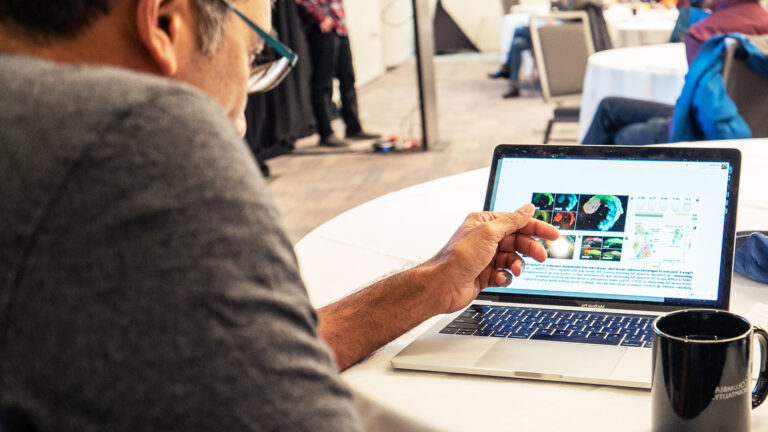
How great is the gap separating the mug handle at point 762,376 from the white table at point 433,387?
0.02 meters

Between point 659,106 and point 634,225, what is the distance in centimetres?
238

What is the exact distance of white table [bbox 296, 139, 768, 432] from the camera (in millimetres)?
760

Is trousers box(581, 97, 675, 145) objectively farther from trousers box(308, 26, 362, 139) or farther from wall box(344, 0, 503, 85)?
wall box(344, 0, 503, 85)

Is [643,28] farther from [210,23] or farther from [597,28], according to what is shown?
[210,23]

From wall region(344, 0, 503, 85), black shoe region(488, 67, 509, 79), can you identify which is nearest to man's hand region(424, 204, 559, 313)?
wall region(344, 0, 503, 85)

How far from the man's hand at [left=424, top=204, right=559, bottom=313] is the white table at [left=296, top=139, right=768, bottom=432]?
0.07 m

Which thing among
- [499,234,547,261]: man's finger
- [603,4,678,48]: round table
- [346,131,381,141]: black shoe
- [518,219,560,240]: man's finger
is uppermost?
[518,219,560,240]: man's finger

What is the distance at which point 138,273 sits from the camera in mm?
397

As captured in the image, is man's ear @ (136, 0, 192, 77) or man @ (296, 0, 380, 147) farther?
man @ (296, 0, 380, 147)

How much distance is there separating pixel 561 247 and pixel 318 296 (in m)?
0.34

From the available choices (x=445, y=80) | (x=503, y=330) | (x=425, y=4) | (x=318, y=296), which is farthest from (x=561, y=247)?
(x=445, y=80)

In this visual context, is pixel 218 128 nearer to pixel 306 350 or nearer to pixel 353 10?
pixel 306 350

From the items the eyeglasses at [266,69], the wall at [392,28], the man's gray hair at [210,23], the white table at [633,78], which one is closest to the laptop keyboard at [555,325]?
the eyeglasses at [266,69]

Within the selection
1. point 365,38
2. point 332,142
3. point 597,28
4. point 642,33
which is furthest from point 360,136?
point 365,38
